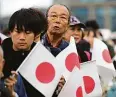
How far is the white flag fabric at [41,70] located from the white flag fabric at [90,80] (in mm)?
830

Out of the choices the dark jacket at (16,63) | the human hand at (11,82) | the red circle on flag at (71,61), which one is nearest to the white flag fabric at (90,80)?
the red circle on flag at (71,61)

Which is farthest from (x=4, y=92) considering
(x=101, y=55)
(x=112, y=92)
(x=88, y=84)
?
(x=101, y=55)

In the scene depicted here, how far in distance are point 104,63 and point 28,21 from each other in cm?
277

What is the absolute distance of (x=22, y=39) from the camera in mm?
6512

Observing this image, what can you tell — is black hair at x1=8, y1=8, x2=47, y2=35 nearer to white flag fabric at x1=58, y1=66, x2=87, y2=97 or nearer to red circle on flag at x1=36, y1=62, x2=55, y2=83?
red circle on flag at x1=36, y1=62, x2=55, y2=83

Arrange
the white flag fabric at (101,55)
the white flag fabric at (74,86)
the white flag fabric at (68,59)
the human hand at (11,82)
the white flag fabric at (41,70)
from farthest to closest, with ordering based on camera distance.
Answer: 1. the white flag fabric at (101,55)
2. the white flag fabric at (68,59)
3. the white flag fabric at (74,86)
4. the white flag fabric at (41,70)
5. the human hand at (11,82)

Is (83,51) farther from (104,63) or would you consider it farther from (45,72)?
(45,72)

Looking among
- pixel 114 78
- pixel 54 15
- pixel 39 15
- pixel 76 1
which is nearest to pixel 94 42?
pixel 114 78

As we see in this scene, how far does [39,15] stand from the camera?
6.85m

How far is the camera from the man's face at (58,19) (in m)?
7.49

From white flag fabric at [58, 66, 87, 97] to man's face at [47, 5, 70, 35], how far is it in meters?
0.69

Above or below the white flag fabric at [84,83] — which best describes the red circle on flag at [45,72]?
above

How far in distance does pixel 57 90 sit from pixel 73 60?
0.56m

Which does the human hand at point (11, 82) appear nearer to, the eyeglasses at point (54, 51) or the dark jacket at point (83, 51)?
the eyeglasses at point (54, 51)
